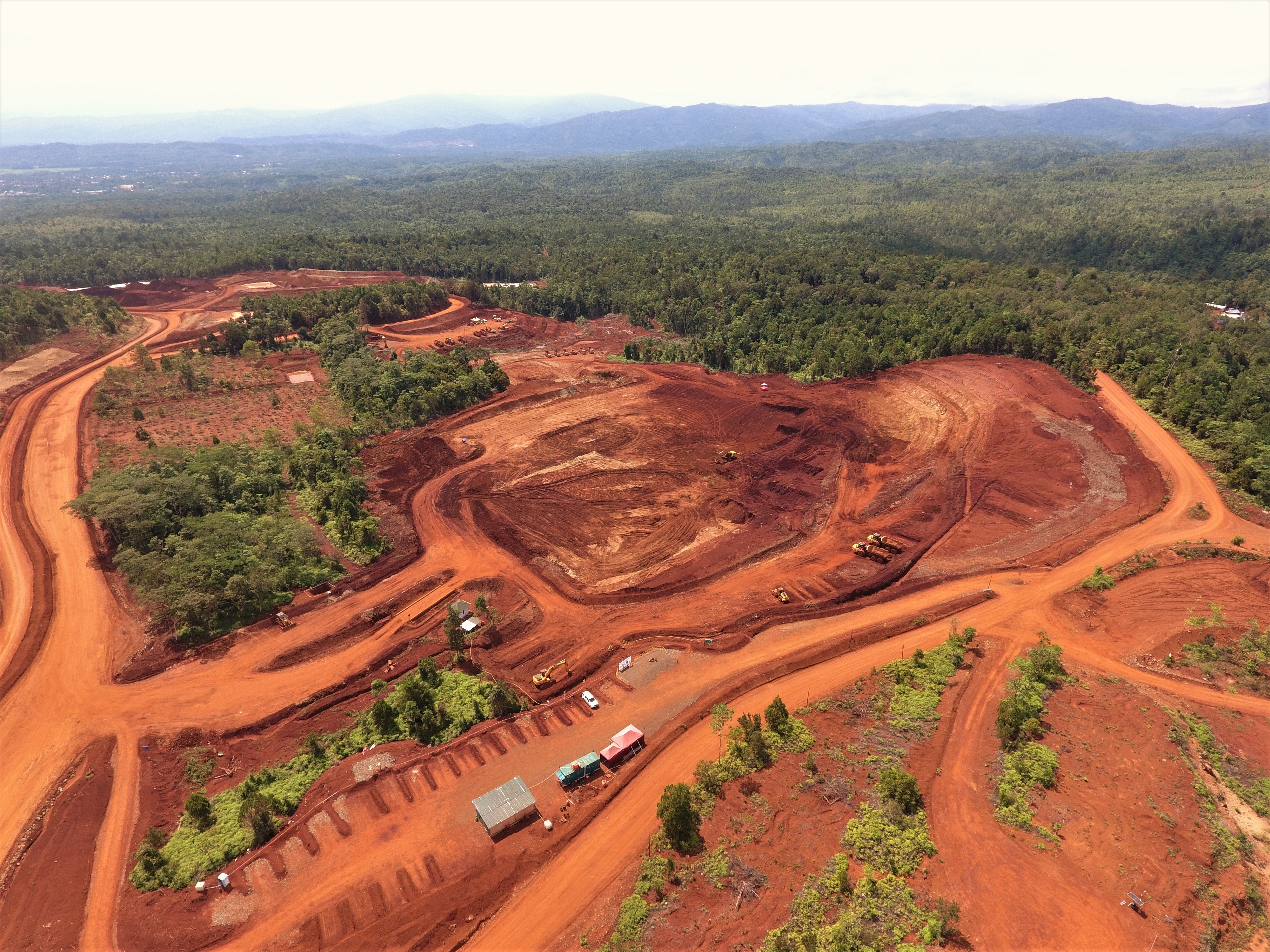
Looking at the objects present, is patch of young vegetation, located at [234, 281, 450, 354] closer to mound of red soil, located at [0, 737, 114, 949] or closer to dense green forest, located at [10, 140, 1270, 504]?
dense green forest, located at [10, 140, 1270, 504]

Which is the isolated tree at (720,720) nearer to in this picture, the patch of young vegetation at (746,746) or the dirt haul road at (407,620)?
the patch of young vegetation at (746,746)

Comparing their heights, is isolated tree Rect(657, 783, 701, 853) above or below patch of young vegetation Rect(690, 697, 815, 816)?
above

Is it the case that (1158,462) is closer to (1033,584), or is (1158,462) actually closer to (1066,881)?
(1033,584)

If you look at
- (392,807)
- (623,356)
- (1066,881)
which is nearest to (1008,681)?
(1066,881)

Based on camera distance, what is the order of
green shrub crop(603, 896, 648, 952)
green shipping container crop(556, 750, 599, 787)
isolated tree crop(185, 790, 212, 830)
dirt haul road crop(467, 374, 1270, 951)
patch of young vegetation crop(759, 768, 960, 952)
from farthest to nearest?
1. green shipping container crop(556, 750, 599, 787)
2. isolated tree crop(185, 790, 212, 830)
3. dirt haul road crop(467, 374, 1270, 951)
4. green shrub crop(603, 896, 648, 952)
5. patch of young vegetation crop(759, 768, 960, 952)

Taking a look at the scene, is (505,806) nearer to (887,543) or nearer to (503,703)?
(503,703)

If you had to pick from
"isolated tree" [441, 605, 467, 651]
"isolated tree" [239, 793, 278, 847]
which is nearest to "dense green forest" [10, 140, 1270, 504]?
"isolated tree" [441, 605, 467, 651]

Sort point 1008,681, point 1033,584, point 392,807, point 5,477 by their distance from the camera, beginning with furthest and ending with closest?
point 5,477, point 1033,584, point 1008,681, point 392,807
